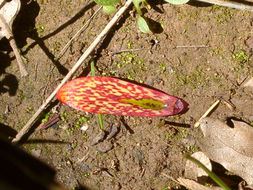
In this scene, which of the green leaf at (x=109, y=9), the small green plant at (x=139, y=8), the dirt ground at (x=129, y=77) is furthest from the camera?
the dirt ground at (x=129, y=77)

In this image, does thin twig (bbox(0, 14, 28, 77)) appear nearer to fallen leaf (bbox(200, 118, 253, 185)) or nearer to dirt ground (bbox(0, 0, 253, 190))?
dirt ground (bbox(0, 0, 253, 190))

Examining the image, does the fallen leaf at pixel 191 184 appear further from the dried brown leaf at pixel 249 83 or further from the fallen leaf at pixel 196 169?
the dried brown leaf at pixel 249 83

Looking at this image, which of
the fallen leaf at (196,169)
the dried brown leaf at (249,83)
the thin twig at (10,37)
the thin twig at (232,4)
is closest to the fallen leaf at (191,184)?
the fallen leaf at (196,169)

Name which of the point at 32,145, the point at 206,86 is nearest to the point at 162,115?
the point at 206,86

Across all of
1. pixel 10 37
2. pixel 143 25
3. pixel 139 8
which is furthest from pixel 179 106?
pixel 10 37

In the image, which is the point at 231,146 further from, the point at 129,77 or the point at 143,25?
the point at 143,25

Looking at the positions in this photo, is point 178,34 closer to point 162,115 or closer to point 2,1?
point 162,115
